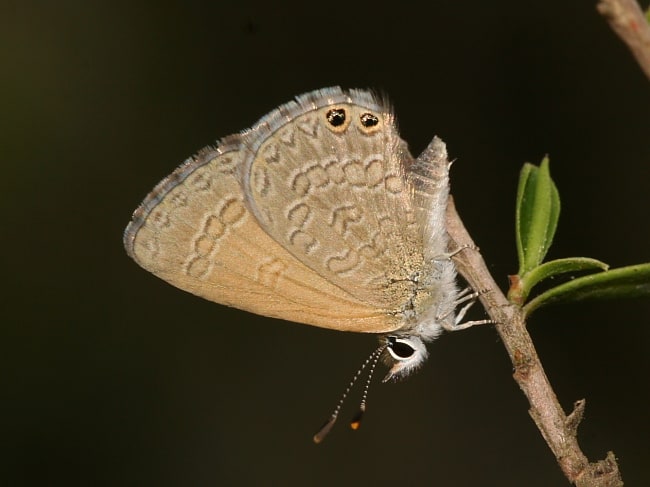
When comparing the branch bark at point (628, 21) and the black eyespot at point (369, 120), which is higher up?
the black eyespot at point (369, 120)

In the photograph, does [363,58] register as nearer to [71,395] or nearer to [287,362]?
[287,362]

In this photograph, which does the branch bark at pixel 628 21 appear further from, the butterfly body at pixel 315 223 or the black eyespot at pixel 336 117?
the black eyespot at pixel 336 117

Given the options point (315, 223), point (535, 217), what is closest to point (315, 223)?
point (315, 223)

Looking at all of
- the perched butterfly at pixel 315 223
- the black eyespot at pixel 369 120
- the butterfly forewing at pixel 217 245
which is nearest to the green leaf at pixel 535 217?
the perched butterfly at pixel 315 223

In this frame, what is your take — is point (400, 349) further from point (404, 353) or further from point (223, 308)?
point (223, 308)

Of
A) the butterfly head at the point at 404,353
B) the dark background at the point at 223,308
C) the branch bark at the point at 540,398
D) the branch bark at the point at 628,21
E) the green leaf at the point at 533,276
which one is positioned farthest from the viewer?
the dark background at the point at 223,308

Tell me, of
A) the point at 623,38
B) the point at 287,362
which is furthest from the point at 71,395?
the point at 623,38

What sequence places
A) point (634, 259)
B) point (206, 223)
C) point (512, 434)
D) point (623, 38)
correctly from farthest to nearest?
point (512, 434)
point (634, 259)
point (206, 223)
point (623, 38)
